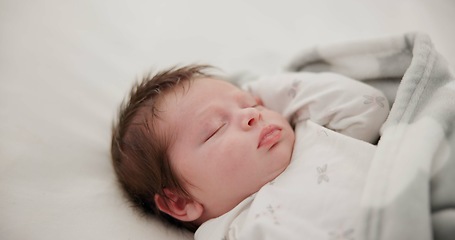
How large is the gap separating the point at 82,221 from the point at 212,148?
13.2 inches

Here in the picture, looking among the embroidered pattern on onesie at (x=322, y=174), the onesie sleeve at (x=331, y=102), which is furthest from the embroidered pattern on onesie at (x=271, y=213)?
the onesie sleeve at (x=331, y=102)

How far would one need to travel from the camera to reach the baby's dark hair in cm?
84

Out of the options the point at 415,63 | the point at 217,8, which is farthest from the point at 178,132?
the point at 217,8

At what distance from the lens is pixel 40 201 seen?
84 cm

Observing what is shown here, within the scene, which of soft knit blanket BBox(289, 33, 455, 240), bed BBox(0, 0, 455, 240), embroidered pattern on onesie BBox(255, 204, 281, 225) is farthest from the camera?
bed BBox(0, 0, 455, 240)

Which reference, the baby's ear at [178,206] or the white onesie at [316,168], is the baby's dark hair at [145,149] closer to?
the baby's ear at [178,206]

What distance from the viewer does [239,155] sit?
2.62 feet

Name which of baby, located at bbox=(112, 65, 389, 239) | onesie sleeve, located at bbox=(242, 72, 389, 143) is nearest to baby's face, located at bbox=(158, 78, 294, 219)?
baby, located at bbox=(112, 65, 389, 239)

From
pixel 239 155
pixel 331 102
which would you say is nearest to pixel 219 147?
pixel 239 155

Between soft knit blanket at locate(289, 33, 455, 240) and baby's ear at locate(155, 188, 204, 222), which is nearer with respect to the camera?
soft knit blanket at locate(289, 33, 455, 240)

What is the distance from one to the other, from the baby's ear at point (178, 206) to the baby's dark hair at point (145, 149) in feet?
0.05

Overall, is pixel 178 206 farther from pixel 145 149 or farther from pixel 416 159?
pixel 416 159

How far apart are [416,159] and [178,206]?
510mm

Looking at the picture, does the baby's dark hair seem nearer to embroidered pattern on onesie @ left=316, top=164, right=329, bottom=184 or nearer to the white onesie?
the white onesie
